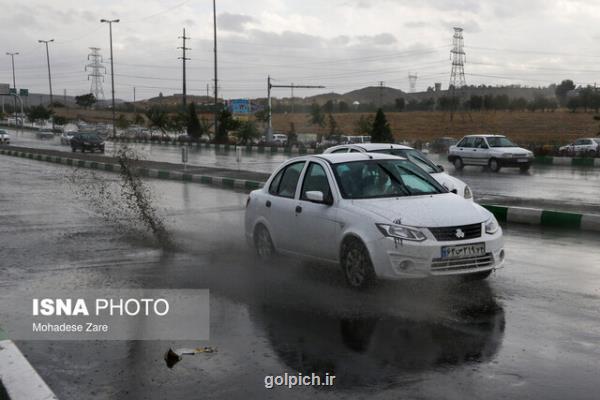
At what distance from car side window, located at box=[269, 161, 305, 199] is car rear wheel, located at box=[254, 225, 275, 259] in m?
0.51

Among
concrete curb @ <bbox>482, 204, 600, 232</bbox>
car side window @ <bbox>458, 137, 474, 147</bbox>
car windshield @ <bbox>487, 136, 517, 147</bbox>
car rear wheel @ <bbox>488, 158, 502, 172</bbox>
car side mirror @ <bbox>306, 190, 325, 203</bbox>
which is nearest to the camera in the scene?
car side mirror @ <bbox>306, 190, 325, 203</bbox>

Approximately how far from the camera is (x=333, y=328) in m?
6.12

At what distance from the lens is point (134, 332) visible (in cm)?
618

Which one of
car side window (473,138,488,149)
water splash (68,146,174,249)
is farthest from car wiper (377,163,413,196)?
car side window (473,138,488,149)

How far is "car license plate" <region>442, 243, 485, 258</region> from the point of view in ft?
23.1

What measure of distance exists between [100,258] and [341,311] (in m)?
4.43

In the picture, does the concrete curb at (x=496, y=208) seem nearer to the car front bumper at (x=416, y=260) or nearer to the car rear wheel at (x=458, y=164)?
the car front bumper at (x=416, y=260)

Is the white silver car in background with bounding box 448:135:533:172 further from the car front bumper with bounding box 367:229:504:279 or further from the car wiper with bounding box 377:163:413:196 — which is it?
the car front bumper with bounding box 367:229:504:279

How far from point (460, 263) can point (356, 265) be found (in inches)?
41.5

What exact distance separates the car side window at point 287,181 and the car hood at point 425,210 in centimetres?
130

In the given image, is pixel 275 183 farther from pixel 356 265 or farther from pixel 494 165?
pixel 494 165

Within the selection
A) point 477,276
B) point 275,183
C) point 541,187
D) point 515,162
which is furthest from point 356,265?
point 515,162

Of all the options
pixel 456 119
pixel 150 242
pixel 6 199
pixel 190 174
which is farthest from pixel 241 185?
pixel 456 119

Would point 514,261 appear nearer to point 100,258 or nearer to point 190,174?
point 100,258
